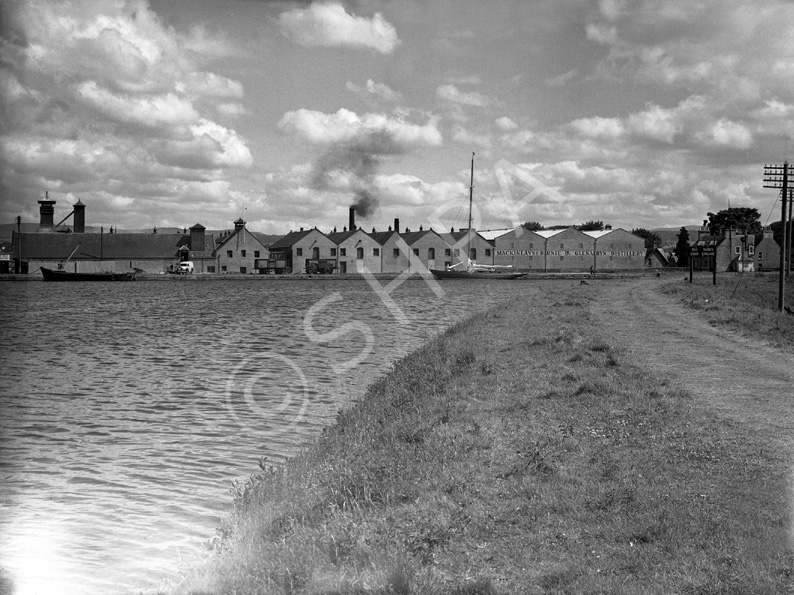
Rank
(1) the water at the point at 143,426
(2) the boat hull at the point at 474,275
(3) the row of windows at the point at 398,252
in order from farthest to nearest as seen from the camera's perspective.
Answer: (3) the row of windows at the point at 398,252, (2) the boat hull at the point at 474,275, (1) the water at the point at 143,426

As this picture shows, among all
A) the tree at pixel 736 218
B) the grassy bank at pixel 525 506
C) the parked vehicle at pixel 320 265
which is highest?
the tree at pixel 736 218

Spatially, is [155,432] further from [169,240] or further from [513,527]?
[169,240]

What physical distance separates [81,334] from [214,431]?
23619 mm

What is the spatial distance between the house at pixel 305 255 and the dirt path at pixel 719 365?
94090 millimetres

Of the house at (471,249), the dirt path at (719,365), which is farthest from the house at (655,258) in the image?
the dirt path at (719,365)

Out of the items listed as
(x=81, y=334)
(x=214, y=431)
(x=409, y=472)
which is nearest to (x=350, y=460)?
(x=409, y=472)

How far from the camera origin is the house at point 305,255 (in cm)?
11938

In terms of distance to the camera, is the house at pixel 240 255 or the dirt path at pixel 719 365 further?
the house at pixel 240 255

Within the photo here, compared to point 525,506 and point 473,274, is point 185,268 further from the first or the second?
point 525,506

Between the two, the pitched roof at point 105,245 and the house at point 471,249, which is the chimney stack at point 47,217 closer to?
the pitched roof at point 105,245

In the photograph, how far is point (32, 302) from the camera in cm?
6069

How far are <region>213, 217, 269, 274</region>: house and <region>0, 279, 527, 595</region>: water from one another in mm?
79197

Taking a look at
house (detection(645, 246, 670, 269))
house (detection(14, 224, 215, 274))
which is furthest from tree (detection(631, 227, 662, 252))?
house (detection(14, 224, 215, 274))

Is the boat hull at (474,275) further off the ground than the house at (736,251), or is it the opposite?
the house at (736,251)
